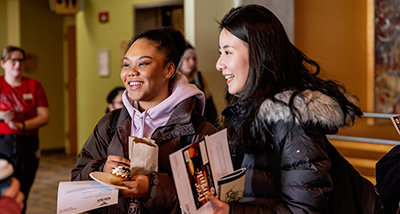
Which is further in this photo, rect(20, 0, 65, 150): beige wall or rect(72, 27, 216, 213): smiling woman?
rect(20, 0, 65, 150): beige wall

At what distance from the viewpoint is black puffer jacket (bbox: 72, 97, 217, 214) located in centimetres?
198

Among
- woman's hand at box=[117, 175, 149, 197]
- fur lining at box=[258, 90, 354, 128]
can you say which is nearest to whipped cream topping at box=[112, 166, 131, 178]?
woman's hand at box=[117, 175, 149, 197]

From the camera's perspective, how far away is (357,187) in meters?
1.73

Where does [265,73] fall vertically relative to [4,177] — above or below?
above

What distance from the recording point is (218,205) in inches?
62.6

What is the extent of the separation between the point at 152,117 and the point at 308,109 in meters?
0.80

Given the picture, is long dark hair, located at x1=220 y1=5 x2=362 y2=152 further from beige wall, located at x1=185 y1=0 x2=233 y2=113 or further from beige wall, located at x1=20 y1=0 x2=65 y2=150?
beige wall, located at x1=20 y1=0 x2=65 y2=150

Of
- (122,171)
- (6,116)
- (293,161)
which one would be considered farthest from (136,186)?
(6,116)

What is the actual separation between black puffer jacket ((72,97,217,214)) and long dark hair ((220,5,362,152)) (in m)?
0.40

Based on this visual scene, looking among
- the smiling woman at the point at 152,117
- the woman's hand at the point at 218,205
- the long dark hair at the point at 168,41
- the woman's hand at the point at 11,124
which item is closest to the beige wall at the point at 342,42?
the woman's hand at the point at 11,124

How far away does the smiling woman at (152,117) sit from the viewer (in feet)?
6.84

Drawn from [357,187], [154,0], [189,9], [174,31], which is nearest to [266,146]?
[357,187]

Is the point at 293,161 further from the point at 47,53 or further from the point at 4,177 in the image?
the point at 47,53

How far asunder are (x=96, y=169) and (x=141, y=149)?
344 mm
